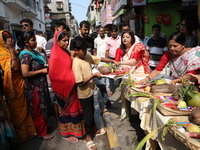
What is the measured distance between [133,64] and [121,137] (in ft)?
4.30

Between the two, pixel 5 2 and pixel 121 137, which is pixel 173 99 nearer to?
pixel 121 137

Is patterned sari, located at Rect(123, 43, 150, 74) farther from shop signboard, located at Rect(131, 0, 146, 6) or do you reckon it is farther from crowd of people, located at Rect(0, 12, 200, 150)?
shop signboard, located at Rect(131, 0, 146, 6)

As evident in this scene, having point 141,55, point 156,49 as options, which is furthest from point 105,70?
point 156,49

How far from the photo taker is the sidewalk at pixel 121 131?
2.56 m

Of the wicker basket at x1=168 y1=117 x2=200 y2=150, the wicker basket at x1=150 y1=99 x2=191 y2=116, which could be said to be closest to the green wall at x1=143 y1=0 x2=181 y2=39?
the wicker basket at x1=150 y1=99 x2=191 y2=116

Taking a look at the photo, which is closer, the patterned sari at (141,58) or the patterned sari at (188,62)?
the patterned sari at (188,62)

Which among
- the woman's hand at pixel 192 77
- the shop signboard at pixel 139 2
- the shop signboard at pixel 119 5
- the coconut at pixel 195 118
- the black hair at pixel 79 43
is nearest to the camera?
the coconut at pixel 195 118

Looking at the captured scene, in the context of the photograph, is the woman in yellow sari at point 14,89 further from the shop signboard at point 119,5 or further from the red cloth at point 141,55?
the shop signboard at point 119,5

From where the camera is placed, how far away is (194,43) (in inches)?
127

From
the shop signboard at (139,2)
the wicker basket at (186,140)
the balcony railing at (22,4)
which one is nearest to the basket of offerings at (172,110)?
the wicker basket at (186,140)

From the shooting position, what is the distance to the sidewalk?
256 centimetres

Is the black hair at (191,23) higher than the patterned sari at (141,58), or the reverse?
the black hair at (191,23)

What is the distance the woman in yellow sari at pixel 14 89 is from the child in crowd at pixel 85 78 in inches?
39.9

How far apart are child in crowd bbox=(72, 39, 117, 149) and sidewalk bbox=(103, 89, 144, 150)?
0.39 meters
